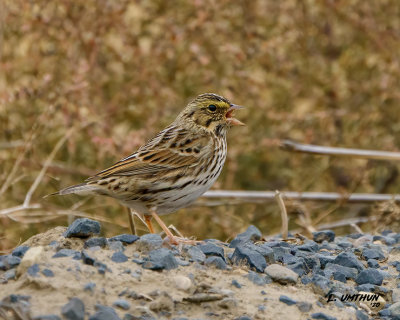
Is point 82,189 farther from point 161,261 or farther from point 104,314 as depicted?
point 104,314

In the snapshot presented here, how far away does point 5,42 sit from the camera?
25.7 ft

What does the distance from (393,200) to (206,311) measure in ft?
10.4

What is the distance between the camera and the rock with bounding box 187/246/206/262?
4.43 m

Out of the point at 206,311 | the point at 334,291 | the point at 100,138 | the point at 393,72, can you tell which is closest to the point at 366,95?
the point at 393,72

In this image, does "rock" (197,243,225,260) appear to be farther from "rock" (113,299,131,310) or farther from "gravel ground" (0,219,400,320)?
"rock" (113,299,131,310)

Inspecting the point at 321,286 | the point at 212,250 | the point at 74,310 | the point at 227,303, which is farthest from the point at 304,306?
the point at 74,310

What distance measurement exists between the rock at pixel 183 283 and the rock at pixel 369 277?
4.10 feet

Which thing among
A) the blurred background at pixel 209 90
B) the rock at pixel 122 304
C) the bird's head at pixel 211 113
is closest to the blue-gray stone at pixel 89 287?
the rock at pixel 122 304

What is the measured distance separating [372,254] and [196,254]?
1.43m

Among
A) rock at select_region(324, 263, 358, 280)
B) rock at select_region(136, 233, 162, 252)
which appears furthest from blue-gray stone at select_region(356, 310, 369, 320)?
rock at select_region(136, 233, 162, 252)

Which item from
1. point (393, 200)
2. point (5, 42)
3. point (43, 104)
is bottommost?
point (393, 200)

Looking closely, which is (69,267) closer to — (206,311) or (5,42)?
(206,311)

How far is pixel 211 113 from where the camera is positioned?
5.98 metres

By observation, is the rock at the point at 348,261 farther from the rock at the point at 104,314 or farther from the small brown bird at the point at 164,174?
the rock at the point at 104,314
